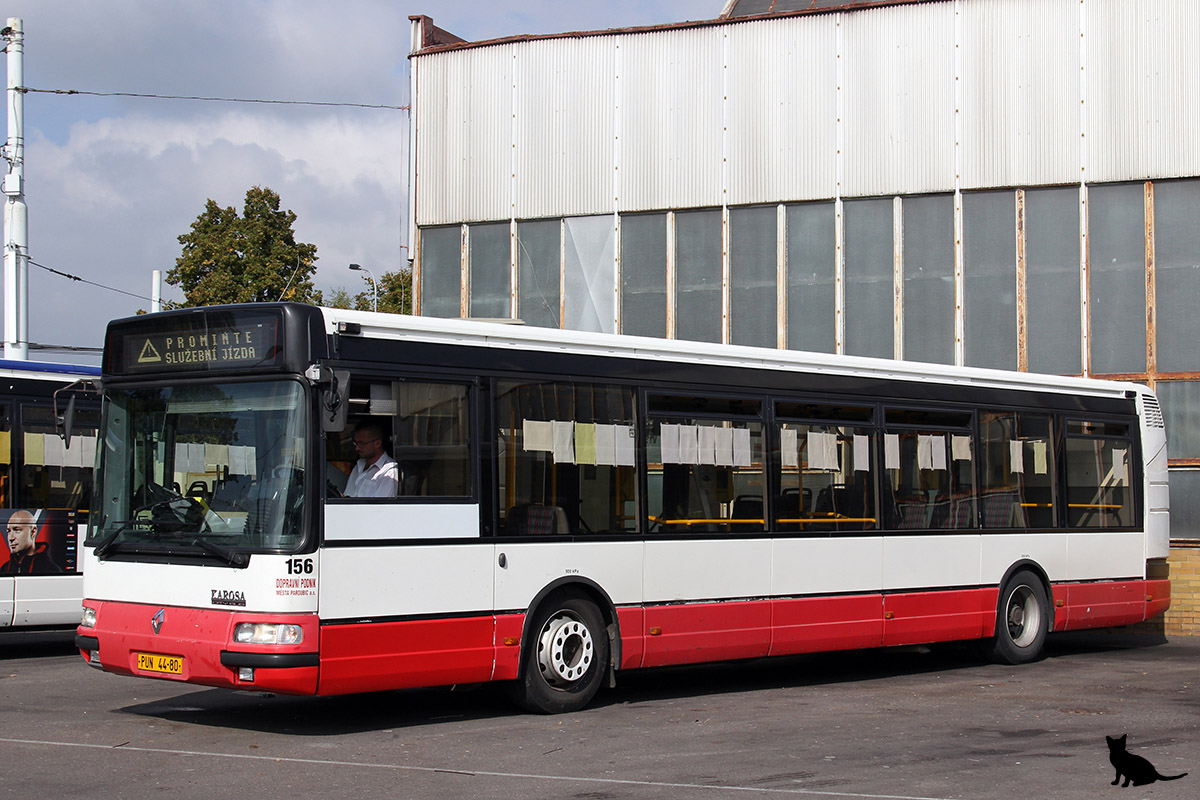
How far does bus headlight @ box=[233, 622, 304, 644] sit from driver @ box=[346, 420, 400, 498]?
0.98 metres

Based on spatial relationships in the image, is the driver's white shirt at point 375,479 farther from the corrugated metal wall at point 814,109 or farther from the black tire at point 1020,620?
the corrugated metal wall at point 814,109

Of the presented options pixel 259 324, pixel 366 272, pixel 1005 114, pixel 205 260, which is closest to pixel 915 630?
pixel 259 324

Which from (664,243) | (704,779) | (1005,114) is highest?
(1005,114)

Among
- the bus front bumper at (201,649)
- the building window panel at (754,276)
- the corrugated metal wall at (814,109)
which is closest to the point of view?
the bus front bumper at (201,649)

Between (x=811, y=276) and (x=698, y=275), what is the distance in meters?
1.93

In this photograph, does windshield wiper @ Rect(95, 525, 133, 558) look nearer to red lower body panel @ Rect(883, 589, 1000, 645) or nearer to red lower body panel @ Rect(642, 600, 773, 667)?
red lower body panel @ Rect(642, 600, 773, 667)

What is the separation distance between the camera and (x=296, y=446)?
31.6ft

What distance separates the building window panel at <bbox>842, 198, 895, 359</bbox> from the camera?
2350cm

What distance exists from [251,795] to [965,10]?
62.5 feet

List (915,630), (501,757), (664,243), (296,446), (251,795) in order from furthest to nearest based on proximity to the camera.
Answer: (664,243) < (915,630) < (296,446) < (501,757) < (251,795)

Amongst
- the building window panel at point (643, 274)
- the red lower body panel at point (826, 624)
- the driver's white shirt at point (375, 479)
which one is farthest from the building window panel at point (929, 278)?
the driver's white shirt at point (375, 479)

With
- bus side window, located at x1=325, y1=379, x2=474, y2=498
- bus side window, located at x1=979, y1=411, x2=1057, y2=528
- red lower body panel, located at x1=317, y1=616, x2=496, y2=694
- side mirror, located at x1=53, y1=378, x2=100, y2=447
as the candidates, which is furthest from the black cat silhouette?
side mirror, located at x1=53, y1=378, x2=100, y2=447

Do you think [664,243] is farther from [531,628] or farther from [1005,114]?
[531,628]

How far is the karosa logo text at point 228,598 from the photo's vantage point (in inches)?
374
